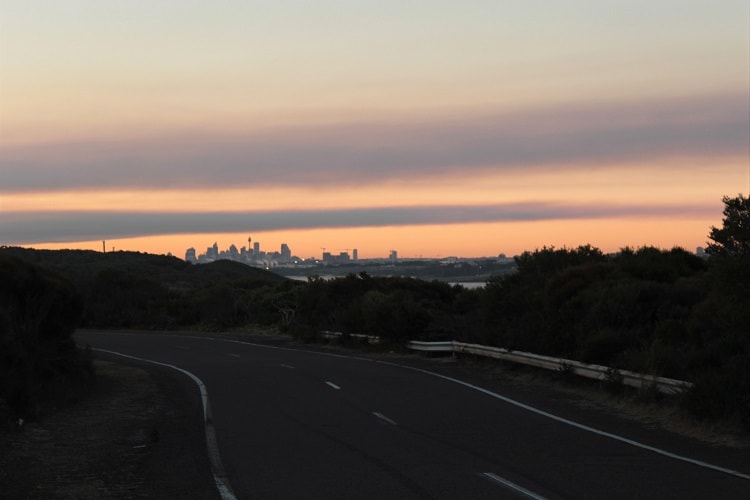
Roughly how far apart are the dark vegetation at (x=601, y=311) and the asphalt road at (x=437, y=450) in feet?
7.38

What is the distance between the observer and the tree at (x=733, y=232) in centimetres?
1519

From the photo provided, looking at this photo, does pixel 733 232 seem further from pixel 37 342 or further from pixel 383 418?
pixel 37 342

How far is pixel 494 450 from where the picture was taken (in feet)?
42.0

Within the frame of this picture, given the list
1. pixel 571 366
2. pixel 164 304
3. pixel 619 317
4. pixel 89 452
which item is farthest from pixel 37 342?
pixel 164 304

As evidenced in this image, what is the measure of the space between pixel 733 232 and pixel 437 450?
6525 millimetres

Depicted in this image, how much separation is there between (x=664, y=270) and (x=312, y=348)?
59.6ft

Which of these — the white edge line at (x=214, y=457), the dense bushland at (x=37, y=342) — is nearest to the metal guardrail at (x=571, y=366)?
the white edge line at (x=214, y=457)

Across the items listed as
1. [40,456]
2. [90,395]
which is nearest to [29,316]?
[90,395]

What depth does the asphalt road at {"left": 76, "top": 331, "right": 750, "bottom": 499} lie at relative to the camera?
1014 cm

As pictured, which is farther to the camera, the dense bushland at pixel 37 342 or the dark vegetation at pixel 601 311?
the dense bushland at pixel 37 342

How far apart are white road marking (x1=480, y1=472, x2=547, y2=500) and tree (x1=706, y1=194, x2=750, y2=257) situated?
22.8 ft

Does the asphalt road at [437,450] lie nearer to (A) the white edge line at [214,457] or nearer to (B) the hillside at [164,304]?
(A) the white edge line at [214,457]

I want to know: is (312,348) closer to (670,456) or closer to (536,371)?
(536,371)

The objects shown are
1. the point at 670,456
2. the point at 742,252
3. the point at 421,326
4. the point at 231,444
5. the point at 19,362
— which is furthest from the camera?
the point at 421,326
